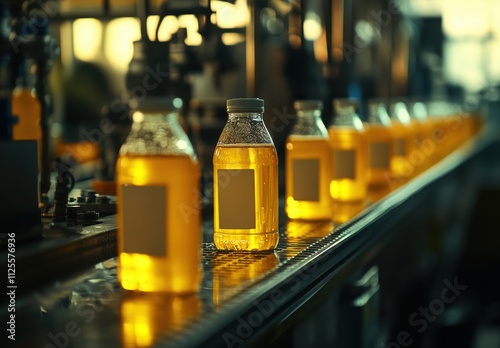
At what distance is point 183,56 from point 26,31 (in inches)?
23.1

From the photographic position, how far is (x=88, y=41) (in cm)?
720

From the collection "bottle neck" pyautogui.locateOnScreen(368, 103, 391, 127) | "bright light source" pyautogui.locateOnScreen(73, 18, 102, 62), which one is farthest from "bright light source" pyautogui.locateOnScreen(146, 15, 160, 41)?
"bright light source" pyautogui.locateOnScreen(73, 18, 102, 62)

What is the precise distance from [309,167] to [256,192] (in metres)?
0.43

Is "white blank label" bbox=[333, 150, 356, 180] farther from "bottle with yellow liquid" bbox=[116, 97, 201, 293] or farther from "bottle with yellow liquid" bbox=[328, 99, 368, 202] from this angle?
"bottle with yellow liquid" bbox=[116, 97, 201, 293]

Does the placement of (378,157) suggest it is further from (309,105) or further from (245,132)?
(245,132)

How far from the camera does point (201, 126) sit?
117 inches

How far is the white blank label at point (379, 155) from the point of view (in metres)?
2.80

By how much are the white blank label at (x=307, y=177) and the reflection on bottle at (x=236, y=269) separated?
43 cm

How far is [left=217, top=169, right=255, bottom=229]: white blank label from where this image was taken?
1.42m

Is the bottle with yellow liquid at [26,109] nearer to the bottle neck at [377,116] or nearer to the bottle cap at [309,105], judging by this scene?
the bottle cap at [309,105]

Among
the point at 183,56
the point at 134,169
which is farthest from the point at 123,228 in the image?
the point at 183,56

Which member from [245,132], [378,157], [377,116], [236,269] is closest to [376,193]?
[378,157]

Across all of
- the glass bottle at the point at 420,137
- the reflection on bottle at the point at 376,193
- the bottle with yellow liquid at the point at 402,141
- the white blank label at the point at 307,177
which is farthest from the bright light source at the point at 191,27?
the glass bottle at the point at 420,137

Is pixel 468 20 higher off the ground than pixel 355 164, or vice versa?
pixel 468 20
